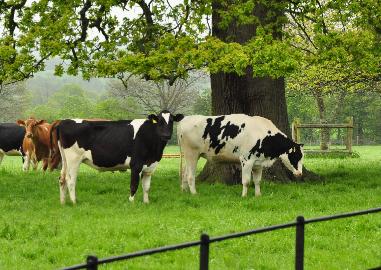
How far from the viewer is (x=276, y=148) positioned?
1681 cm

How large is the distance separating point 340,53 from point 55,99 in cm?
15116

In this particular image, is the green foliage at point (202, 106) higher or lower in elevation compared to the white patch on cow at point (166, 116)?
higher

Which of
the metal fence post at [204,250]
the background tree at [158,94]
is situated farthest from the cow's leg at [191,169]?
the background tree at [158,94]

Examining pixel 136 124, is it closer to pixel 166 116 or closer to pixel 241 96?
pixel 166 116

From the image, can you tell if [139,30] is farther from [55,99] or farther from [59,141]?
[55,99]

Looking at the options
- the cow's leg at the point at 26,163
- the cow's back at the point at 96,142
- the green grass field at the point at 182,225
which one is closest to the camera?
the green grass field at the point at 182,225

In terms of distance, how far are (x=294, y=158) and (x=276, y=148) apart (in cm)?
67

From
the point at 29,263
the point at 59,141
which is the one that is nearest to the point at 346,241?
the point at 29,263

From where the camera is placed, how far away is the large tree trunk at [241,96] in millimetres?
18453

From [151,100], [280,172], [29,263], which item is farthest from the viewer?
[151,100]

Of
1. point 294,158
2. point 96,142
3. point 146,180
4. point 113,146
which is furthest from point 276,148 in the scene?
point 96,142

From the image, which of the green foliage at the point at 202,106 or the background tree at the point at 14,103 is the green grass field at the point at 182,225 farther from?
the background tree at the point at 14,103

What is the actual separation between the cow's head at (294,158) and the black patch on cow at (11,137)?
41.8 ft

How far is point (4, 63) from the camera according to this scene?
1630cm
